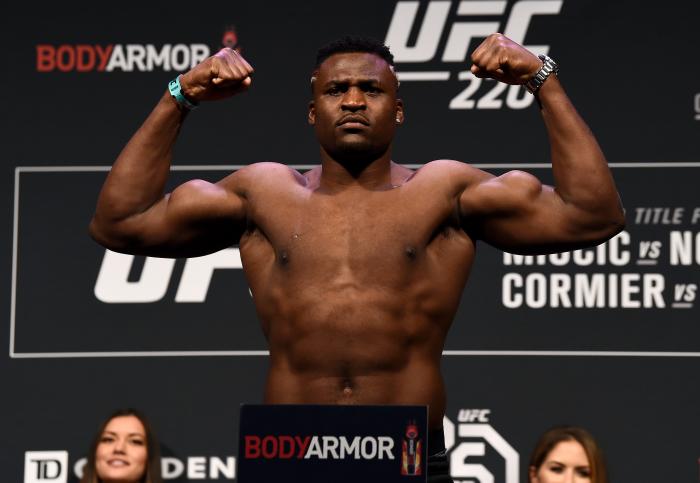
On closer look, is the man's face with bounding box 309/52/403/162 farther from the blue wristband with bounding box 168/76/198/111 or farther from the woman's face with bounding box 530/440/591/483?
the woman's face with bounding box 530/440/591/483

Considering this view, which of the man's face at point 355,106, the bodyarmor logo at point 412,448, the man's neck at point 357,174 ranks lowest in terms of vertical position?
the bodyarmor logo at point 412,448

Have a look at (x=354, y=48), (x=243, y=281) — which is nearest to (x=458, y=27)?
(x=243, y=281)

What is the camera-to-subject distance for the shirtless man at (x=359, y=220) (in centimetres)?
252

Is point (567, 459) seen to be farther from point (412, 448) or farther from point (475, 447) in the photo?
point (412, 448)

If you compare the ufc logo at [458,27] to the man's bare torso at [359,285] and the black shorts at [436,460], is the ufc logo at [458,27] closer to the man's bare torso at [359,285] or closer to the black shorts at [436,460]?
the man's bare torso at [359,285]

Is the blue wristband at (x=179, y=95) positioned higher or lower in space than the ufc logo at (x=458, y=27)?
lower

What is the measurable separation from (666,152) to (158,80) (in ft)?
5.07

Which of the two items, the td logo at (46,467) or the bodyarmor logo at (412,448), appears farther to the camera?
the td logo at (46,467)

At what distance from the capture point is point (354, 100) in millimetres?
2557

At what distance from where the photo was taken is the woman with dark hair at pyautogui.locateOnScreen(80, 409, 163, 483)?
3.75 meters

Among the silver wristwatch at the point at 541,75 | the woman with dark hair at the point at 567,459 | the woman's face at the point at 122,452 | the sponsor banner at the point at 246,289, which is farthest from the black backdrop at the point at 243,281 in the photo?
the silver wristwatch at the point at 541,75

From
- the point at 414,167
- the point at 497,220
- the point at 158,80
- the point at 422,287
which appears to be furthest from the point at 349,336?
the point at 158,80

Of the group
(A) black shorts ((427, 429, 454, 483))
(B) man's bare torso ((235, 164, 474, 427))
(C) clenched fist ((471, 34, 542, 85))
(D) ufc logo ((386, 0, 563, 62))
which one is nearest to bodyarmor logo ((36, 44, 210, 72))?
(D) ufc logo ((386, 0, 563, 62))

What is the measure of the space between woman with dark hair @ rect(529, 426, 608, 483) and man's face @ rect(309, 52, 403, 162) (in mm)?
1285
